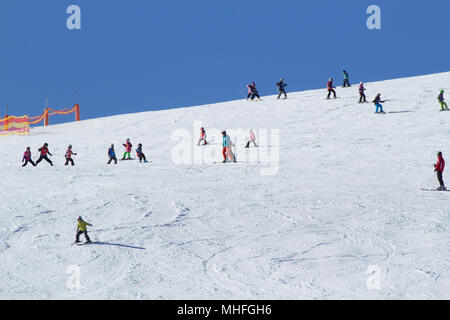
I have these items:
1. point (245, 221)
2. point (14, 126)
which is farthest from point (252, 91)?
point (245, 221)

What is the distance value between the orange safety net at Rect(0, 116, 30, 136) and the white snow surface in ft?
33.1

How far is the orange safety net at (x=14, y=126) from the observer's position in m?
39.1

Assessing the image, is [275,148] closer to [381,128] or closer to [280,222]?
[381,128]

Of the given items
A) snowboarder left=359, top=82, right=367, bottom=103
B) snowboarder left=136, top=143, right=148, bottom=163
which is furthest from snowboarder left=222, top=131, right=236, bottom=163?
snowboarder left=359, top=82, right=367, bottom=103

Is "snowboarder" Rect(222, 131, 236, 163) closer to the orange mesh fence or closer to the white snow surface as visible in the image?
the white snow surface

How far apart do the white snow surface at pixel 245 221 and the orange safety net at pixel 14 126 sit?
33.1ft

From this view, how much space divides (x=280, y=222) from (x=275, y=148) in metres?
10.9

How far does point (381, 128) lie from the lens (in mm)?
28891

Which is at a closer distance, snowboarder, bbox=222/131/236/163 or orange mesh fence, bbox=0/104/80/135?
snowboarder, bbox=222/131/236/163

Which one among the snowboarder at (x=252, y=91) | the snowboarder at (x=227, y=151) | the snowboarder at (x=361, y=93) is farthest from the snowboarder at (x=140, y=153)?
the snowboarder at (x=252, y=91)

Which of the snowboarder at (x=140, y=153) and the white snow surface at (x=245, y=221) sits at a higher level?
the snowboarder at (x=140, y=153)

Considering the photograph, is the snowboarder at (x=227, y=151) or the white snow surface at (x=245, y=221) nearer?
the white snow surface at (x=245, y=221)

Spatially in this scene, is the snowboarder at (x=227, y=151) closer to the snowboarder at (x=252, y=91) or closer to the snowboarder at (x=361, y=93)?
the snowboarder at (x=361, y=93)

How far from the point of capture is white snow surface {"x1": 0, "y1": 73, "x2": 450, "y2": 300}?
1279cm
